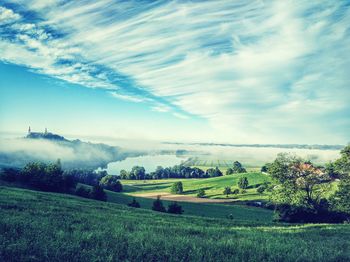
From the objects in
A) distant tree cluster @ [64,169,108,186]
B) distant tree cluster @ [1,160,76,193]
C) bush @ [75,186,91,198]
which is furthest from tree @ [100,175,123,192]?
bush @ [75,186,91,198]

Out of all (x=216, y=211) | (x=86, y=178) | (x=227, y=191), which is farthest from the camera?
(x=86, y=178)

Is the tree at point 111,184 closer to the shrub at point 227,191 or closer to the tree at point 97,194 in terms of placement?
the tree at point 97,194

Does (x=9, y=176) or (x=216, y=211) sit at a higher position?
(x=9, y=176)

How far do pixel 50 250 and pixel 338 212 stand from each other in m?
56.9

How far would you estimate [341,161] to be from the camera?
5006cm

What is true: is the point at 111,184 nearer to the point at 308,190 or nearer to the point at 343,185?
the point at 308,190

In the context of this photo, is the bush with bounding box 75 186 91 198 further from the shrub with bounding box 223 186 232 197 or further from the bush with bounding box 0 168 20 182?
the shrub with bounding box 223 186 232 197

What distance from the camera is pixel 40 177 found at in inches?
3108

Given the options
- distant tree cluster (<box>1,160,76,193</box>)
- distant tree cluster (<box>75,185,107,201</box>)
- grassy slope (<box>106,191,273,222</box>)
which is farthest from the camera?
distant tree cluster (<box>75,185,107,201</box>)

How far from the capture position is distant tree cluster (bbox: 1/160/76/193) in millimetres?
76938

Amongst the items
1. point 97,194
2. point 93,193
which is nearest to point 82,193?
point 93,193

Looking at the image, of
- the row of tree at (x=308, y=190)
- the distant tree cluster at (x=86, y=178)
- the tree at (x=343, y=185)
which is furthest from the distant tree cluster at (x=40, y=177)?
the tree at (x=343, y=185)

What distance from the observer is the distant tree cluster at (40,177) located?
252 ft

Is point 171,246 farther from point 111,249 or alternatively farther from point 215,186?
point 215,186
